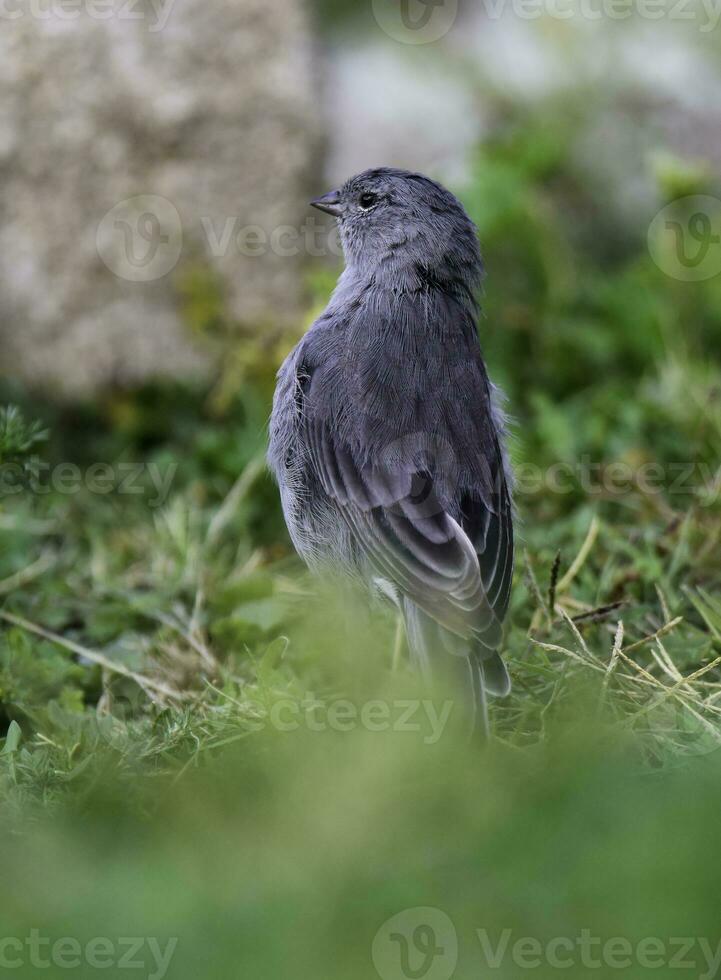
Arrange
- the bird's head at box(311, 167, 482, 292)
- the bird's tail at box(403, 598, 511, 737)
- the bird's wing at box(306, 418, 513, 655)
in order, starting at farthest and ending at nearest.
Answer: the bird's head at box(311, 167, 482, 292)
the bird's wing at box(306, 418, 513, 655)
the bird's tail at box(403, 598, 511, 737)

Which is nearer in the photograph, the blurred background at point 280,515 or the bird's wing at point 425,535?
the blurred background at point 280,515

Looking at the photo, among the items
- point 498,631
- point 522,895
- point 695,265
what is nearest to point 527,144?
point 695,265

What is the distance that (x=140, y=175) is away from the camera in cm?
622

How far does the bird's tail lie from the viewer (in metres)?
3.24

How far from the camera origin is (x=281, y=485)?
4113mm

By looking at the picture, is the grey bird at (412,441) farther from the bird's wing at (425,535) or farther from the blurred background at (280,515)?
the blurred background at (280,515)

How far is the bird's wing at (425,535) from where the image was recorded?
3402 millimetres

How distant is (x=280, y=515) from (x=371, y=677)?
177cm

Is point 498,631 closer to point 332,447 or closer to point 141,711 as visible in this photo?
point 332,447

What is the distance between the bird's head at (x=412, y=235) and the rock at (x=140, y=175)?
1873mm

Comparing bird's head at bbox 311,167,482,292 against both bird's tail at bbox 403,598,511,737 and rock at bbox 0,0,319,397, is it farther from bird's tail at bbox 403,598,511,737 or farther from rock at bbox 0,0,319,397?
rock at bbox 0,0,319,397

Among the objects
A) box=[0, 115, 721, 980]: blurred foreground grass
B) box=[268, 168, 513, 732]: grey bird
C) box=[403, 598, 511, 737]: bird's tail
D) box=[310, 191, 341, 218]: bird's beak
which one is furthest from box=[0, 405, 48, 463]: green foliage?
box=[310, 191, 341, 218]: bird's beak

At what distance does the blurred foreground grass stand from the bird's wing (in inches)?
10.6

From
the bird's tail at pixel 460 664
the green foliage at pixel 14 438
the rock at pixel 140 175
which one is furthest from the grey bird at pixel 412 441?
the rock at pixel 140 175
